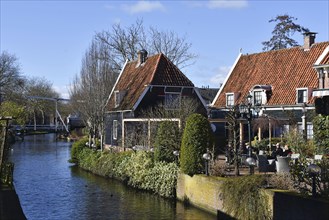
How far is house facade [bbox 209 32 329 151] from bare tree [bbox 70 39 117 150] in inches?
330

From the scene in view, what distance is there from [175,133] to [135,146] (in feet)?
16.7

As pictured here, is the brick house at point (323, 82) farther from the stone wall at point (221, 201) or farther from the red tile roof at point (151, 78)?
the red tile roof at point (151, 78)

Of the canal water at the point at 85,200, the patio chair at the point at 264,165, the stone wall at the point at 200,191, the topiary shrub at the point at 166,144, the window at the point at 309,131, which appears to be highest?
the window at the point at 309,131

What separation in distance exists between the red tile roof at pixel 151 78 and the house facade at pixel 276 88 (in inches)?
135

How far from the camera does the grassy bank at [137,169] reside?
21.9 m

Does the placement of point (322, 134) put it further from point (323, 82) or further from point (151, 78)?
point (151, 78)

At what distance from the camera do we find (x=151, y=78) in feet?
115

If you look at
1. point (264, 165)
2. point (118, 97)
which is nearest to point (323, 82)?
point (264, 165)

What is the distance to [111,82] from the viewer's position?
41.6 meters

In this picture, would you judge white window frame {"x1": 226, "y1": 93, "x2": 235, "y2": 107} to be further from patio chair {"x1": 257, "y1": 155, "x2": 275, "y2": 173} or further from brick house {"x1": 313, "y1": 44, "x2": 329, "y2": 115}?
patio chair {"x1": 257, "y1": 155, "x2": 275, "y2": 173}

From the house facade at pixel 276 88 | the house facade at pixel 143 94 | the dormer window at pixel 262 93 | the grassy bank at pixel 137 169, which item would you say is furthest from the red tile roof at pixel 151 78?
the dormer window at pixel 262 93

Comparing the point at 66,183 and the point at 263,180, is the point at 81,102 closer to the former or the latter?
the point at 66,183

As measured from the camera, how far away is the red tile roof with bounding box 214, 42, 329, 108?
101 ft

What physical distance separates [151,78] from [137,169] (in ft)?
38.7
